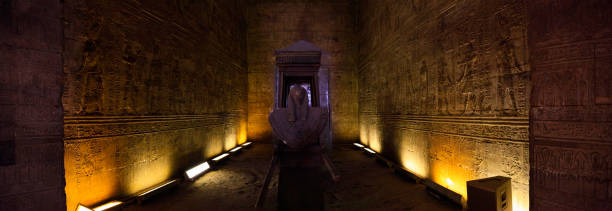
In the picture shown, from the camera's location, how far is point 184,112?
15.5 ft

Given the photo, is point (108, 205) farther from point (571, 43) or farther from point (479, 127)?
point (571, 43)

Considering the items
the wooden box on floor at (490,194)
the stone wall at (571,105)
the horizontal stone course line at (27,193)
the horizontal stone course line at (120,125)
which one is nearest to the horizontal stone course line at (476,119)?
the stone wall at (571,105)

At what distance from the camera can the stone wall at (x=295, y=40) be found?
9.12m

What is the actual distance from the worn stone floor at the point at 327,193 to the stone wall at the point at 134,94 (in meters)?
0.61

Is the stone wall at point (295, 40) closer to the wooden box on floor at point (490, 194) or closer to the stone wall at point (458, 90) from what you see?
the stone wall at point (458, 90)

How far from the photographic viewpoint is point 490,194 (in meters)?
2.23

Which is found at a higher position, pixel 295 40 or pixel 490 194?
pixel 295 40

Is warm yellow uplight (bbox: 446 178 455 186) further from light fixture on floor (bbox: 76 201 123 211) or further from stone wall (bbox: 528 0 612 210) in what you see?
light fixture on floor (bbox: 76 201 123 211)

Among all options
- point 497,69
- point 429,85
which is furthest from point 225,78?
point 497,69

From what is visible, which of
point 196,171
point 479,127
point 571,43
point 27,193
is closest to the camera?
point 27,193

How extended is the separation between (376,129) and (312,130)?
358 cm

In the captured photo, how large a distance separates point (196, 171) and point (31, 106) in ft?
10.2

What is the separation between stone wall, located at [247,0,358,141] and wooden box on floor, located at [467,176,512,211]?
671cm

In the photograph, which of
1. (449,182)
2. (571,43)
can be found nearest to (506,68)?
(571,43)
